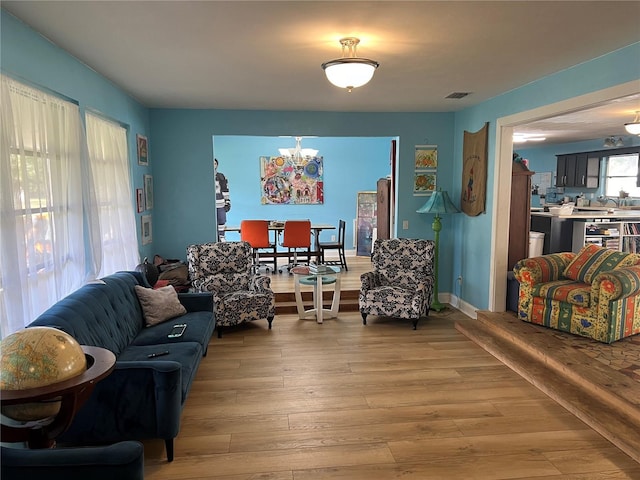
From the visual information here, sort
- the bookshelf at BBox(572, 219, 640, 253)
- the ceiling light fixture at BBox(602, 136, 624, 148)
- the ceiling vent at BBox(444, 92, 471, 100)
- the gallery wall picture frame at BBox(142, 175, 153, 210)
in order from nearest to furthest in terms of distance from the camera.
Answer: the ceiling vent at BBox(444, 92, 471, 100)
the gallery wall picture frame at BBox(142, 175, 153, 210)
the bookshelf at BBox(572, 219, 640, 253)
the ceiling light fixture at BBox(602, 136, 624, 148)

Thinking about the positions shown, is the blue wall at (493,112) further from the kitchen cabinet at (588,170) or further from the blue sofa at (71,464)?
the kitchen cabinet at (588,170)

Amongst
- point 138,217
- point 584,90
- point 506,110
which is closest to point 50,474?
point 138,217

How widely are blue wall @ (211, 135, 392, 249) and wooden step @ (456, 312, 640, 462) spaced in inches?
182

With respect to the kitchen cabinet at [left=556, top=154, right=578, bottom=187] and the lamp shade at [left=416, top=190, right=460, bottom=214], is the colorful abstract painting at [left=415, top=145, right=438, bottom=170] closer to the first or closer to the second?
the lamp shade at [left=416, top=190, right=460, bottom=214]

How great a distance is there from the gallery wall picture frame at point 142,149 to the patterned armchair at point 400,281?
2.84 m

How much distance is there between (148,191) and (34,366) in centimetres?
388

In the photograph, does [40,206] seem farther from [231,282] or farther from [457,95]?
[457,95]

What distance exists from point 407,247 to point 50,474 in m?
4.34

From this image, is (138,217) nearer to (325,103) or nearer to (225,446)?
(325,103)

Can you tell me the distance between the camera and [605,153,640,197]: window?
27.9 ft

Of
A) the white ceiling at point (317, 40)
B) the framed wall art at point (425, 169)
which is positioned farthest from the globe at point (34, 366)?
the framed wall art at point (425, 169)

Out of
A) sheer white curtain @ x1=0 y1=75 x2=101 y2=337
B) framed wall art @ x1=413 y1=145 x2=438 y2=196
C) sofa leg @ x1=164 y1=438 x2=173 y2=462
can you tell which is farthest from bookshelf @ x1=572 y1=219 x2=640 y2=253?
sheer white curtain @ x1=0 y1=75 x2=101 y2=337

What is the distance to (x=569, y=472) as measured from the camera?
2447 millimetres

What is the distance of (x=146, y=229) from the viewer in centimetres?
521
